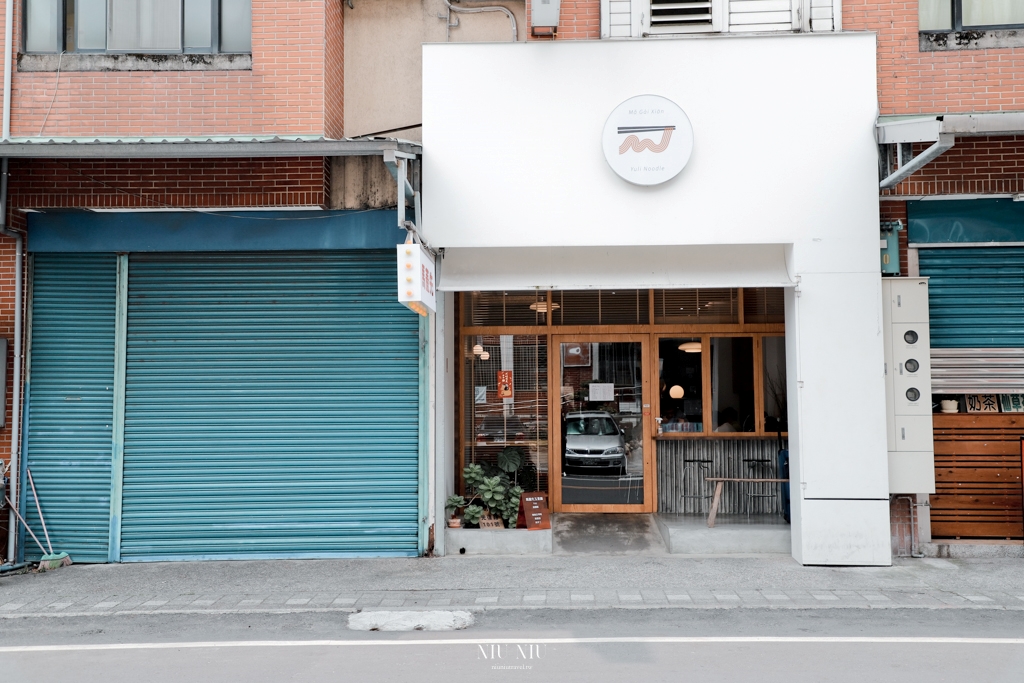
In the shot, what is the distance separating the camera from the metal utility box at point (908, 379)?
890 centimetres

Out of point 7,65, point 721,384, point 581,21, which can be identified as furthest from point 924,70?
point 7,65

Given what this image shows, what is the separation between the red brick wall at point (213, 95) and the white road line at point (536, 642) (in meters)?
5.61

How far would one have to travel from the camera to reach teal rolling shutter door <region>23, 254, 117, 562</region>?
9516 millimetres

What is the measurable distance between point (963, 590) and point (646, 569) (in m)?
3.08

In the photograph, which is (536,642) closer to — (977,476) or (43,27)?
(977,476)

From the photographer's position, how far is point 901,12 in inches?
359

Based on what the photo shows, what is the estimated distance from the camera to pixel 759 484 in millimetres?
10875

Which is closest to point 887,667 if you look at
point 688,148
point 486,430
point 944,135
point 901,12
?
point 944,135

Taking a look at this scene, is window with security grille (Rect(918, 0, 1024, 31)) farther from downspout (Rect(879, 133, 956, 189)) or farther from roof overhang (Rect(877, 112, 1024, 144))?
roof overhang (Rect(877, 112, 1024, 144))

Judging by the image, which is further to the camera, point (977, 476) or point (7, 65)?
A: point (977, 476)

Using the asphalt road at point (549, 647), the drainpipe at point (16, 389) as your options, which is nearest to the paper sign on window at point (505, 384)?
the asphalt road at point (549, 647)

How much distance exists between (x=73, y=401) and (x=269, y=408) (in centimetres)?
236

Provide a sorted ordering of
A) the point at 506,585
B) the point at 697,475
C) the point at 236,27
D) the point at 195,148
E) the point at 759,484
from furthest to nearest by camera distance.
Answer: the point at 697,475 → the point at 759,484 → the point at 236,27 → the point at 195,148 → the point at 506,585

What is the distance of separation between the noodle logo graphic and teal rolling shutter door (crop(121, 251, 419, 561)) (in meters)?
3.13
